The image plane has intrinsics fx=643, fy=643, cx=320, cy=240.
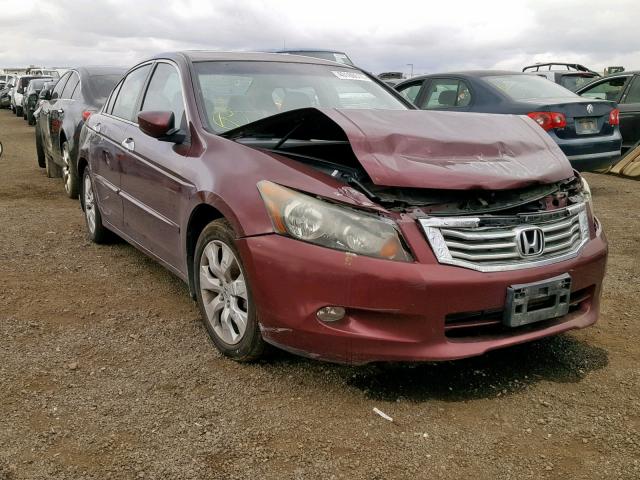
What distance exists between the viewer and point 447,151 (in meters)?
2.86

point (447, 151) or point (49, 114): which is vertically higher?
point (447, 151)

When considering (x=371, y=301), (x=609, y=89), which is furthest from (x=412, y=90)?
(x=371, y=301)

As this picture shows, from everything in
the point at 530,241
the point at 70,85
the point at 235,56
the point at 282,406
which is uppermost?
the point at 235,56

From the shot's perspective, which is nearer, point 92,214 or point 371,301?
point 371,301

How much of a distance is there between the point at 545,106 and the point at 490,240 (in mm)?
5033

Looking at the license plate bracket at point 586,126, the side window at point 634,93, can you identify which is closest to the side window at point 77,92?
the license plate bracket at point 586,126

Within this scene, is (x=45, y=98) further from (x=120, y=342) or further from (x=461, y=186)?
(x=461, y=186)

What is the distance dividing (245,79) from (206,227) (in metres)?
1.14

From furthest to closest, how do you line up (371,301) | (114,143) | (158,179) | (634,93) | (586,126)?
(634,93) → (586,126) → (114,143) → (158,179) → (371,301)

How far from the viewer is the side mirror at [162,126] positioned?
3.45 m

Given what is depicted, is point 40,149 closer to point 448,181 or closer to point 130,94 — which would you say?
point 130,94

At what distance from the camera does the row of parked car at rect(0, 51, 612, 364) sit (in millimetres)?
2551

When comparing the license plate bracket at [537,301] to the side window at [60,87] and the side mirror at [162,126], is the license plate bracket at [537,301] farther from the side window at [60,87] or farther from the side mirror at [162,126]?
the side window at [60,87]

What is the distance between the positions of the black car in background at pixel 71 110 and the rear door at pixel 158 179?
3015mm
